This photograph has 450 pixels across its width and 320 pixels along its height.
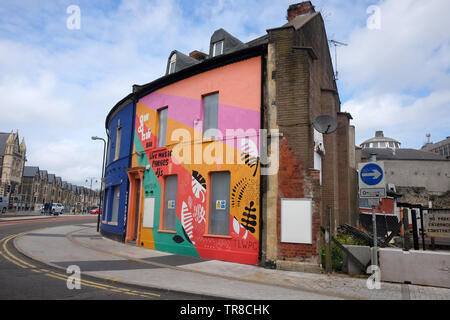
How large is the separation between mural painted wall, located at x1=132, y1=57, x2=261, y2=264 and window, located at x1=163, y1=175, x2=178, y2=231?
10 centimetres

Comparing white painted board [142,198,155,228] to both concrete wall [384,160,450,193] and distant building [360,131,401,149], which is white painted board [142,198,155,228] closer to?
Result: concrete wall [384,160,450,193]

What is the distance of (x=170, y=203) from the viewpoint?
1310 centimetres

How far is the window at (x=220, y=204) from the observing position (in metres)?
11.0

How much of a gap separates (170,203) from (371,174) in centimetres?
841

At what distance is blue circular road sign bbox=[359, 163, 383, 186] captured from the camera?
7.25 metres

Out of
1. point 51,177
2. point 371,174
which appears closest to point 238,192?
point 371,174

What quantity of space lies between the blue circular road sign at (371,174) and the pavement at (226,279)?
2.55 m

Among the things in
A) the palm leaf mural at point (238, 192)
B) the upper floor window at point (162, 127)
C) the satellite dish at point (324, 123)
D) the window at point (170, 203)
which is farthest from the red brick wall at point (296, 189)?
the upper floor window at point (162, 127)

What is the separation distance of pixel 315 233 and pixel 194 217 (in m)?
4.78

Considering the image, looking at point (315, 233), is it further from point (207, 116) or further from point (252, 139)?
point (207, 116)
